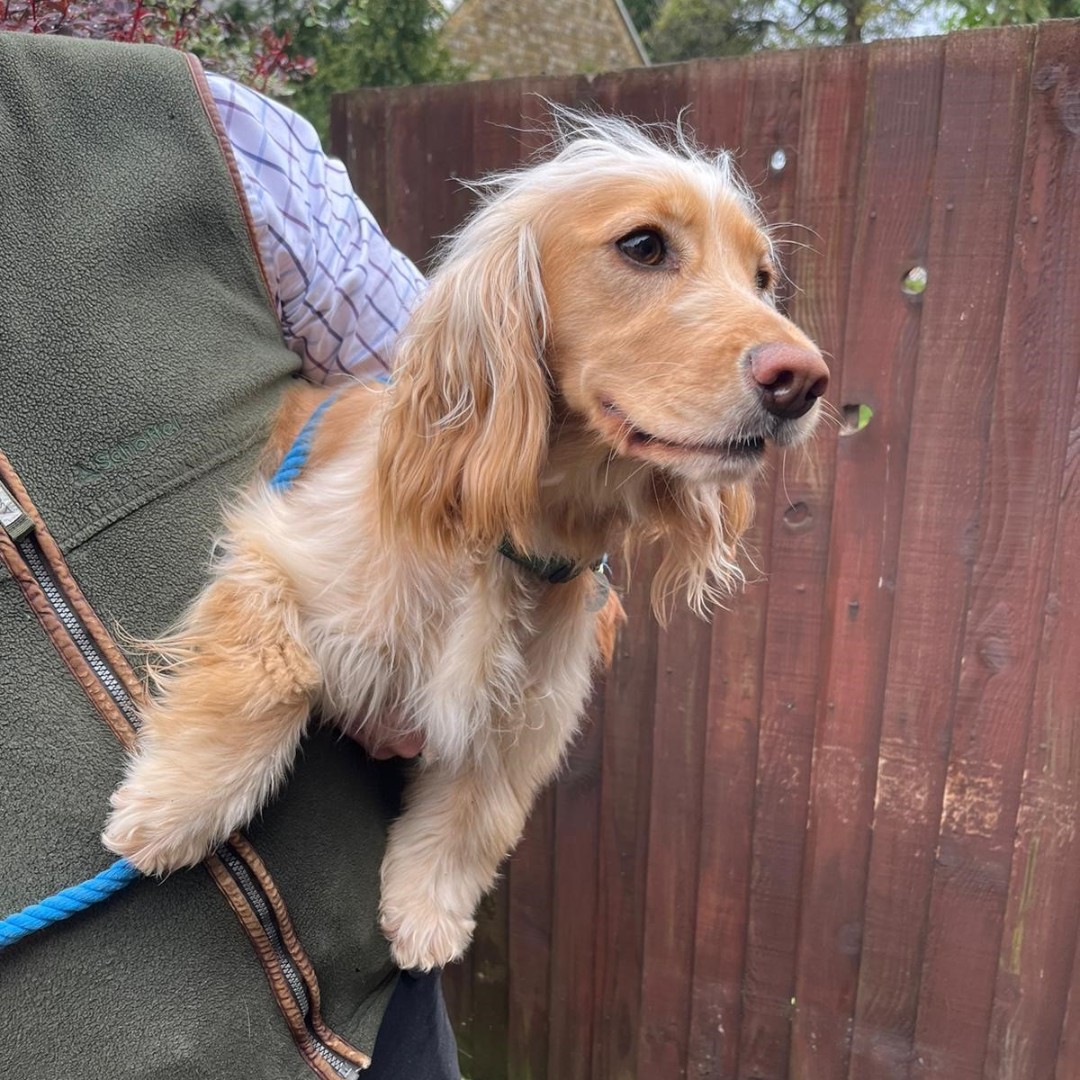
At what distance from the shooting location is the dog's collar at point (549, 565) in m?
1.60

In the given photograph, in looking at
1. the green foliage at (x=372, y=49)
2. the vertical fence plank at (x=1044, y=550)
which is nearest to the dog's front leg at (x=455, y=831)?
the vertical fence plank at (x=1044, y=550)

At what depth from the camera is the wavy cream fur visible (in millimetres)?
1404

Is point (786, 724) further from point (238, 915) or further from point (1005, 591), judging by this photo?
point (238, 915)

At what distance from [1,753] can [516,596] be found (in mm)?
822

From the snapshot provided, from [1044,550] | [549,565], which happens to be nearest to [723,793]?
[1044,550]

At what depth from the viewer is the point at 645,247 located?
1.51m

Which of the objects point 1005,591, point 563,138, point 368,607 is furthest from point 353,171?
point 1005,591

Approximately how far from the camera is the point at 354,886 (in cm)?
157

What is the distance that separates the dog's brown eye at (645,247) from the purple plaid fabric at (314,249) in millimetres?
573

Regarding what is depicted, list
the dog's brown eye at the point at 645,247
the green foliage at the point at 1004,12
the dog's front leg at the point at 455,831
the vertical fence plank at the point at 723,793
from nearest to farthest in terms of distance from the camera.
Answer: the dog's brown eye at the point at 645,247 → the dog's front leg at the point at 455,831 → the vertical fence plank at the point at 723,793 → the green foliage at the point at 1004,12

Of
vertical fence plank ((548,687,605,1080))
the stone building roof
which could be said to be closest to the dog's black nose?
vertical fence plank ((548,687,605,1080))

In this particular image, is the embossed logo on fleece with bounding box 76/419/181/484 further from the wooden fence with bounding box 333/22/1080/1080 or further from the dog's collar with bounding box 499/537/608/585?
the wooden fence with bounding box 333/22/1080/1080

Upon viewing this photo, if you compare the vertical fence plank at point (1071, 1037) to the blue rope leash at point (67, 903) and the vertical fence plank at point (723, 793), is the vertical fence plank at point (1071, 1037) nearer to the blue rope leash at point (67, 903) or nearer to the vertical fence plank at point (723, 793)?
the vertical fence plank at point (723, 793)

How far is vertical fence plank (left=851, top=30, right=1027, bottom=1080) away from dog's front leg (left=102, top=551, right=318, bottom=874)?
1.86 metres
